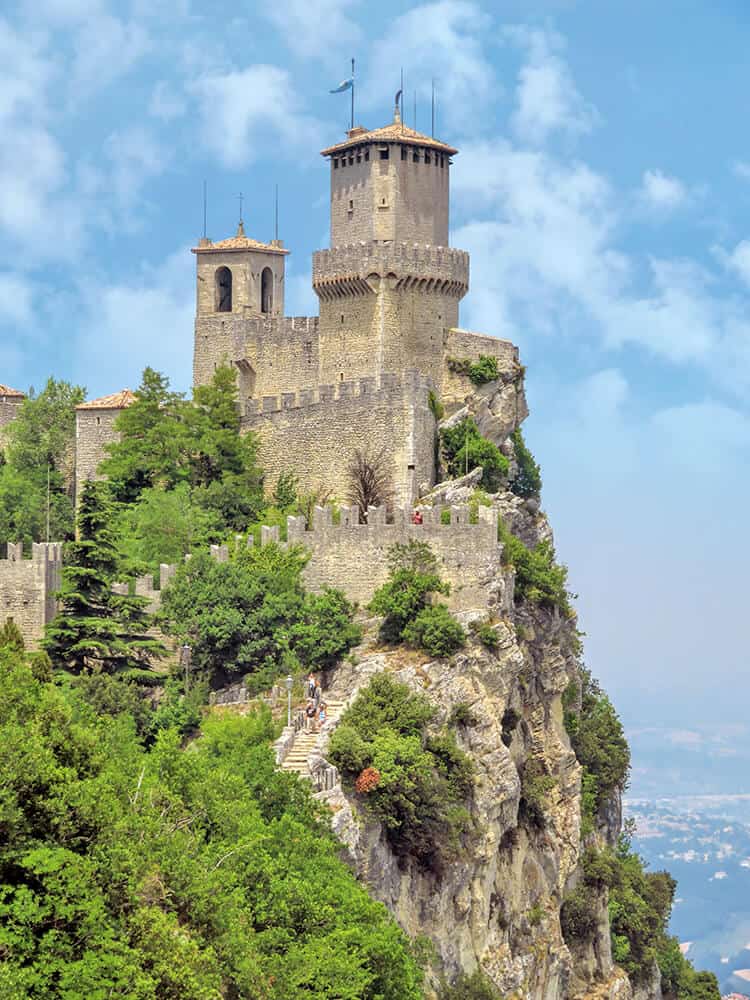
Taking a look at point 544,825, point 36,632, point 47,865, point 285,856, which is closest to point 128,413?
point 36,632

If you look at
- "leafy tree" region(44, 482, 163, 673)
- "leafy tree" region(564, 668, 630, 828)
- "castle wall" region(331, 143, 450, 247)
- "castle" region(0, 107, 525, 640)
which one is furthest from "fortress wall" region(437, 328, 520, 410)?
"leafy tree" region(44, 482, 163, 673)

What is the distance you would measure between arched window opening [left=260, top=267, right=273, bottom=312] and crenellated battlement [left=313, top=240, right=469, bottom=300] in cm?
451

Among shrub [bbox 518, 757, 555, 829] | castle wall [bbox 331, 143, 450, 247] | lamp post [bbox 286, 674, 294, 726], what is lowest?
shrub [bbox 518, 757, 555, 829]

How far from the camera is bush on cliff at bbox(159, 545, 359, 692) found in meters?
56.7

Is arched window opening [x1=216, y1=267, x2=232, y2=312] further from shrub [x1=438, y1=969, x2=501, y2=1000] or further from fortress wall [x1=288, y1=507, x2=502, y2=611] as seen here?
shrub [x1=438, y1=969, x2=501, y2=1000]

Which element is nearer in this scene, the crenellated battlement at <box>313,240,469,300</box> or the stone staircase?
the stone staircase

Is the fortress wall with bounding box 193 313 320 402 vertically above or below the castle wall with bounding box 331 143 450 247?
below

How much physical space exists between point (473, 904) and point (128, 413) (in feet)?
69.9

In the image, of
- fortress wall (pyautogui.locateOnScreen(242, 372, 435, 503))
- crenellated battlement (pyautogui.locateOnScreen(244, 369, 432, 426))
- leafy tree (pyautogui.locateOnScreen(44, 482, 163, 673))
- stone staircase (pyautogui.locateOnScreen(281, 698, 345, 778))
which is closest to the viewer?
stone staircase (pyautogui.locateOnScreen(281, 698, 345, 778))

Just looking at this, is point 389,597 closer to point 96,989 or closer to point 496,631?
point 496,631

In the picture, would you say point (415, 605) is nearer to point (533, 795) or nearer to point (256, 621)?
point (256, 621)

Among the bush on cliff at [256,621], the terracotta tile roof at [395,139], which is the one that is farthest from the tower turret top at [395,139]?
the bush on cliff at [256,621]

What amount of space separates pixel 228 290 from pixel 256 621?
62.8 ft

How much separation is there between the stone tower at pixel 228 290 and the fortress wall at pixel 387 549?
14.3 meters
